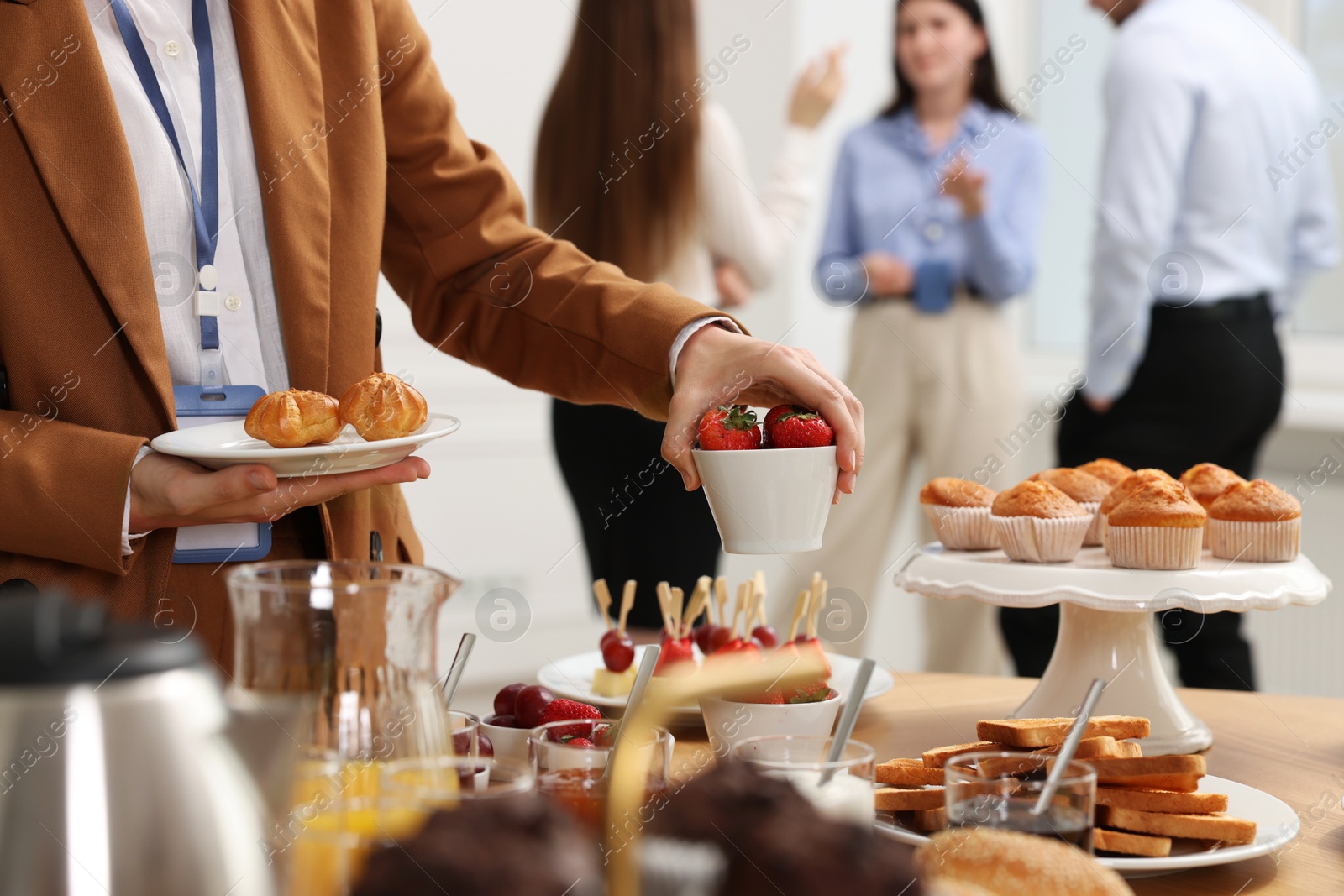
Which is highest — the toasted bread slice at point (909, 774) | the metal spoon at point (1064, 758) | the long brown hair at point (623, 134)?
the long brown hair at point (623, 134)

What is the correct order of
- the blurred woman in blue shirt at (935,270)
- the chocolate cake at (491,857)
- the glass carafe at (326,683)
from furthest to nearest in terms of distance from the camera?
1. the blurred woman in blue shirt at (935,270)
2. the glass carafe at (326,683)
3. the chocolate cake at (491,857)

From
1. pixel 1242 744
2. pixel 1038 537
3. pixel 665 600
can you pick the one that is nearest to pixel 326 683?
pixel 665 600

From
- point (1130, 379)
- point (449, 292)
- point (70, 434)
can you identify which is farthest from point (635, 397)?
point (1130, 379)

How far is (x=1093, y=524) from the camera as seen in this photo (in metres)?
1.49

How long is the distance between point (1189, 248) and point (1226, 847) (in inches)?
93.0

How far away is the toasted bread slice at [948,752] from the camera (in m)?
0.93

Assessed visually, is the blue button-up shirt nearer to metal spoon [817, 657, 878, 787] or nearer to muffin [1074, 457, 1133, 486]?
muffin [1074, 457, 1133, 486]

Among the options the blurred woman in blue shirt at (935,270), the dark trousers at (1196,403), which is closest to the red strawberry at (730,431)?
the dark trousers at (1196,403)

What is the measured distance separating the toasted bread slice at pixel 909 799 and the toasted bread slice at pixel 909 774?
0.03 ft

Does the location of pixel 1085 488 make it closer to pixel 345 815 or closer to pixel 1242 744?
pixel 1242 744

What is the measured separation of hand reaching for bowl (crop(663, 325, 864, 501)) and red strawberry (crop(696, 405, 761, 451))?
24 mm

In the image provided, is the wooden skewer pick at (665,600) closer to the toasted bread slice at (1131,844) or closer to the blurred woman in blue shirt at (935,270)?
the toasted bread slice at (1131,844)

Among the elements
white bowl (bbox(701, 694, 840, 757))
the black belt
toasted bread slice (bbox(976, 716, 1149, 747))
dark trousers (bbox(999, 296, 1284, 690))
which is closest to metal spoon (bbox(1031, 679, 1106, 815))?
toasted bread slice (bbox(976, 716, 1149, 747))

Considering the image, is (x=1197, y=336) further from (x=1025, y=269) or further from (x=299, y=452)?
(x=299, y=452)
